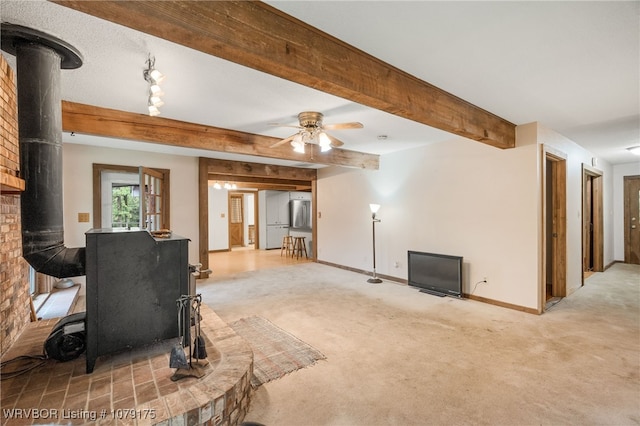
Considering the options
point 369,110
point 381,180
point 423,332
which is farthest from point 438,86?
point 381,180

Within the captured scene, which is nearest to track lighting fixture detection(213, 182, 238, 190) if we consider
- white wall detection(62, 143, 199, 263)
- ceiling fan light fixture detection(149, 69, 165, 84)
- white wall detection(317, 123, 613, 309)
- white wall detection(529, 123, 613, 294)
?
white wall detection(62, 143, 199, 263)

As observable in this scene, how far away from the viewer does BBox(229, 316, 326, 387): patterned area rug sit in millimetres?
2320

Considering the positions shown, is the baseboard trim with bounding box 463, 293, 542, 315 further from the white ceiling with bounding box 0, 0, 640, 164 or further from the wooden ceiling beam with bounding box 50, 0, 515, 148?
the wooden ceiling beam with bounding box 50, 0, 515, 148

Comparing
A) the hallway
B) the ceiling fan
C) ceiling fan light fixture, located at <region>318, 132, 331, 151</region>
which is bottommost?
the hallway

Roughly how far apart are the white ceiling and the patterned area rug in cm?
232

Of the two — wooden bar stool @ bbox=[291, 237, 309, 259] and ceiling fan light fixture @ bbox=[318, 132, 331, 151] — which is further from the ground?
ceiling fan light fixture @ bbox=[318, 132, 331, 151]

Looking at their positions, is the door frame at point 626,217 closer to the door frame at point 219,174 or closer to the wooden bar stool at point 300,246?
the door frame at point 219,174

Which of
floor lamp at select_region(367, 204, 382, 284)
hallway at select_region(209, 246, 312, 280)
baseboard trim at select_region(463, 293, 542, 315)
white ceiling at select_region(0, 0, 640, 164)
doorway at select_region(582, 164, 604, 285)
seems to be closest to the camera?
white ceiling at select_region(0, 0, 640, 164)

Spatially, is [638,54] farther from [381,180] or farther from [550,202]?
[381,180]

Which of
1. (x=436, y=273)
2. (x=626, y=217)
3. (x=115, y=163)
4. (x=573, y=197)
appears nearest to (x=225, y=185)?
(x=115, y=163)

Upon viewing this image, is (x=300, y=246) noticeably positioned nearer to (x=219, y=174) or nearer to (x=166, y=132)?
(x=219, y=174)

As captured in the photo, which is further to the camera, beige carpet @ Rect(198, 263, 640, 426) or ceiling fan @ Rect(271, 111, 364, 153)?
ceiling fan @ Rect(271, 111, 364, 153)

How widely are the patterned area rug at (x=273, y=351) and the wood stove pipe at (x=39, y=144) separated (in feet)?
5.01

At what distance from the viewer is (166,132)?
11.4 feet
